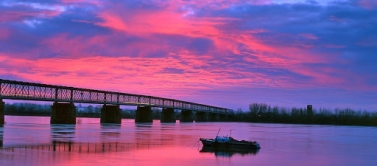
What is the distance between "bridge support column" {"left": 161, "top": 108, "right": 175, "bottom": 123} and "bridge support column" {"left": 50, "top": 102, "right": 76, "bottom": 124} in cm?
7145

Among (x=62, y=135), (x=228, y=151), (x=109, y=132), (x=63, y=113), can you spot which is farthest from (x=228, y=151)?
(x=63, y=113)

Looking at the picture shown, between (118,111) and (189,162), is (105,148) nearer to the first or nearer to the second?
(189,162)

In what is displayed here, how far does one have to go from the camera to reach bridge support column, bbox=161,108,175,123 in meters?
190

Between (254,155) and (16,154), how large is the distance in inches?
727

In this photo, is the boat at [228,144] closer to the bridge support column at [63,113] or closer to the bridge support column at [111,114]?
the bridge support column at [63,113]

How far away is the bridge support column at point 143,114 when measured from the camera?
169m

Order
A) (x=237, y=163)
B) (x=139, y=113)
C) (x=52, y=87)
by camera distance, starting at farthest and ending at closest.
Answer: (x=139, y=113), (x=52, y=87), (x=237, y=163)

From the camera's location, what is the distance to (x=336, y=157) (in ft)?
146

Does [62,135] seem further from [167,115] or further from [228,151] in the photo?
[167,115]

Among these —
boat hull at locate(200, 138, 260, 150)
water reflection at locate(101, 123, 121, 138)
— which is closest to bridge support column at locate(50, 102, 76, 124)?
water reflection at locate(101, 123, 121, 138)

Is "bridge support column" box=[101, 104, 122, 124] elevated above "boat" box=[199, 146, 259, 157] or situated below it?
above

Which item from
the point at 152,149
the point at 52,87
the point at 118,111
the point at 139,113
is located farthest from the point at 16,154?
the point at 139,113

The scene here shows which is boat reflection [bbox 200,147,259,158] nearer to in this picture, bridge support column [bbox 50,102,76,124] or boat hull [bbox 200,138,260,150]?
boat hull [bbox 200,138,260,150]

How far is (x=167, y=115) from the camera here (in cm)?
19188
